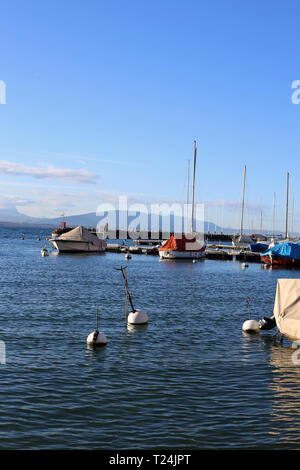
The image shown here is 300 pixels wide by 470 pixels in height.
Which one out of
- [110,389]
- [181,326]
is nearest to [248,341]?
[181,326]

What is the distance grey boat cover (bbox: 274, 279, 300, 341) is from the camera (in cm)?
2484

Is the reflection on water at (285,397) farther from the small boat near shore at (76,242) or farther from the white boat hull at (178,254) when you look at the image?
the small boat near shore at (76,242)

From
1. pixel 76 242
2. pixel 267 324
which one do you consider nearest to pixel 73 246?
pixel 76 242

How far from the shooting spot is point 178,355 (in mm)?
23203

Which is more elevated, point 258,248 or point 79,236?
point 79,236

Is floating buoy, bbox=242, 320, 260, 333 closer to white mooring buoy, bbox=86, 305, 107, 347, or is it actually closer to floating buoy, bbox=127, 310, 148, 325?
floating buoy, bbox=127, 310, 148, 325

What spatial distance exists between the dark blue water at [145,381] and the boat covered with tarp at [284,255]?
50108mm

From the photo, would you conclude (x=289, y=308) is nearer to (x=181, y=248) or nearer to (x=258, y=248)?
(x=181, y=248)

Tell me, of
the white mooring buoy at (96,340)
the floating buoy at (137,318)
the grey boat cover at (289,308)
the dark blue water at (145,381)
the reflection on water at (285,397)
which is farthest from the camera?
the floating buoy at (137,318)

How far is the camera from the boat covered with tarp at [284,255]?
85.2 meters

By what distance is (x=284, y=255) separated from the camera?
Answer: 85.8 m

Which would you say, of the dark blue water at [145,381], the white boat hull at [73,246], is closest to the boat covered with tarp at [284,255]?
the white boat hull at [73,246]

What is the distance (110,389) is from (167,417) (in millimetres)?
3287

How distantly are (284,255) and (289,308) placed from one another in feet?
206
